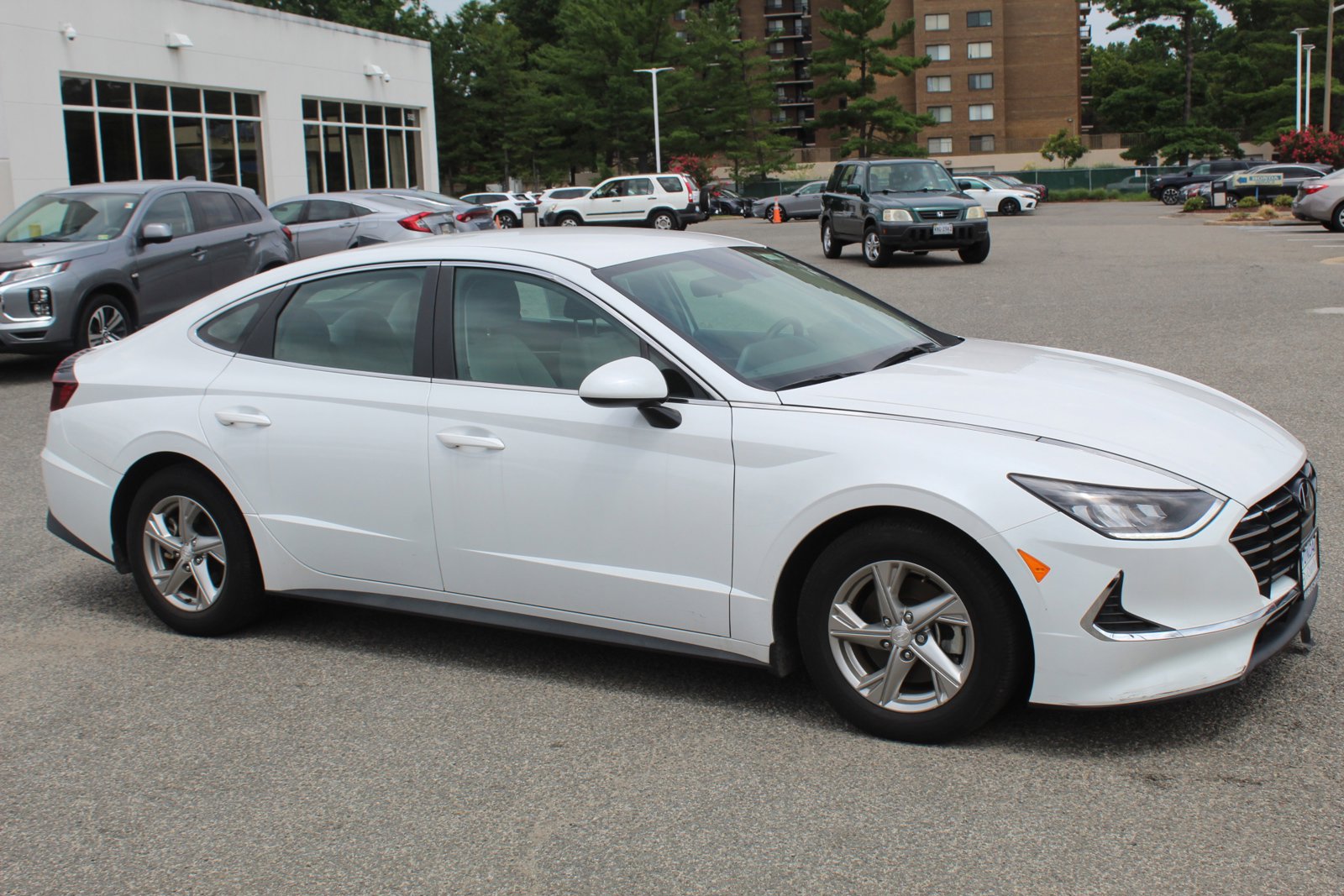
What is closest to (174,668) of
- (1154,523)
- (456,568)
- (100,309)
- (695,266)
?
(456,568)

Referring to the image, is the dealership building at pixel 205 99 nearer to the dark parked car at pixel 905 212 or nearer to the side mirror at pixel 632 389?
the dark parked car at pixel 905 212

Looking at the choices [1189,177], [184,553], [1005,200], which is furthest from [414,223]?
[1189,177]

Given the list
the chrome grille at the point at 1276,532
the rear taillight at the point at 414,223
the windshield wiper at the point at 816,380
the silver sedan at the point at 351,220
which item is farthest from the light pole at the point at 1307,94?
the windshield wiper at the point at 816,380

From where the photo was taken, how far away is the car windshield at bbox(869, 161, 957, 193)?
2375cm

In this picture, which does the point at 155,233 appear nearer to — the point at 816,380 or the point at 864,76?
the point at 816,380

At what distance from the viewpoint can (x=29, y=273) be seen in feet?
41.8

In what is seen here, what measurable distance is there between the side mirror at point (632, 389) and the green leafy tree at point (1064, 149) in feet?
289

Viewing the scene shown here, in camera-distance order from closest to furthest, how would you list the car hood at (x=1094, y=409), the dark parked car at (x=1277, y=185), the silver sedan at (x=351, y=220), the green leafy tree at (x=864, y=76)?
the car hood at (x=1094, y=409) → the silver sedan at (x=351, y=220) → the dark parked car at (x=1277, y=185) → the green leafy tree at (x=864, y=76)

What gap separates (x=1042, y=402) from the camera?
4.12m

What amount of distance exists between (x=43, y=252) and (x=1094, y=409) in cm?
1168

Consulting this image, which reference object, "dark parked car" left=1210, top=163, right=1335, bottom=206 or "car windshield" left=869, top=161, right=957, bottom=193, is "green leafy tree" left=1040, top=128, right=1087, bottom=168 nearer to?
"dark parked car" left=1210, top=163, right=1335, bottom=206

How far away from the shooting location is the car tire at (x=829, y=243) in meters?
25.9

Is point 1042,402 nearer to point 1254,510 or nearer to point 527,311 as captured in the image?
point 1254,510

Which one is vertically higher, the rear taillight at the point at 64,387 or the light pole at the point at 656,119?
the light pole at the point at 656,119
